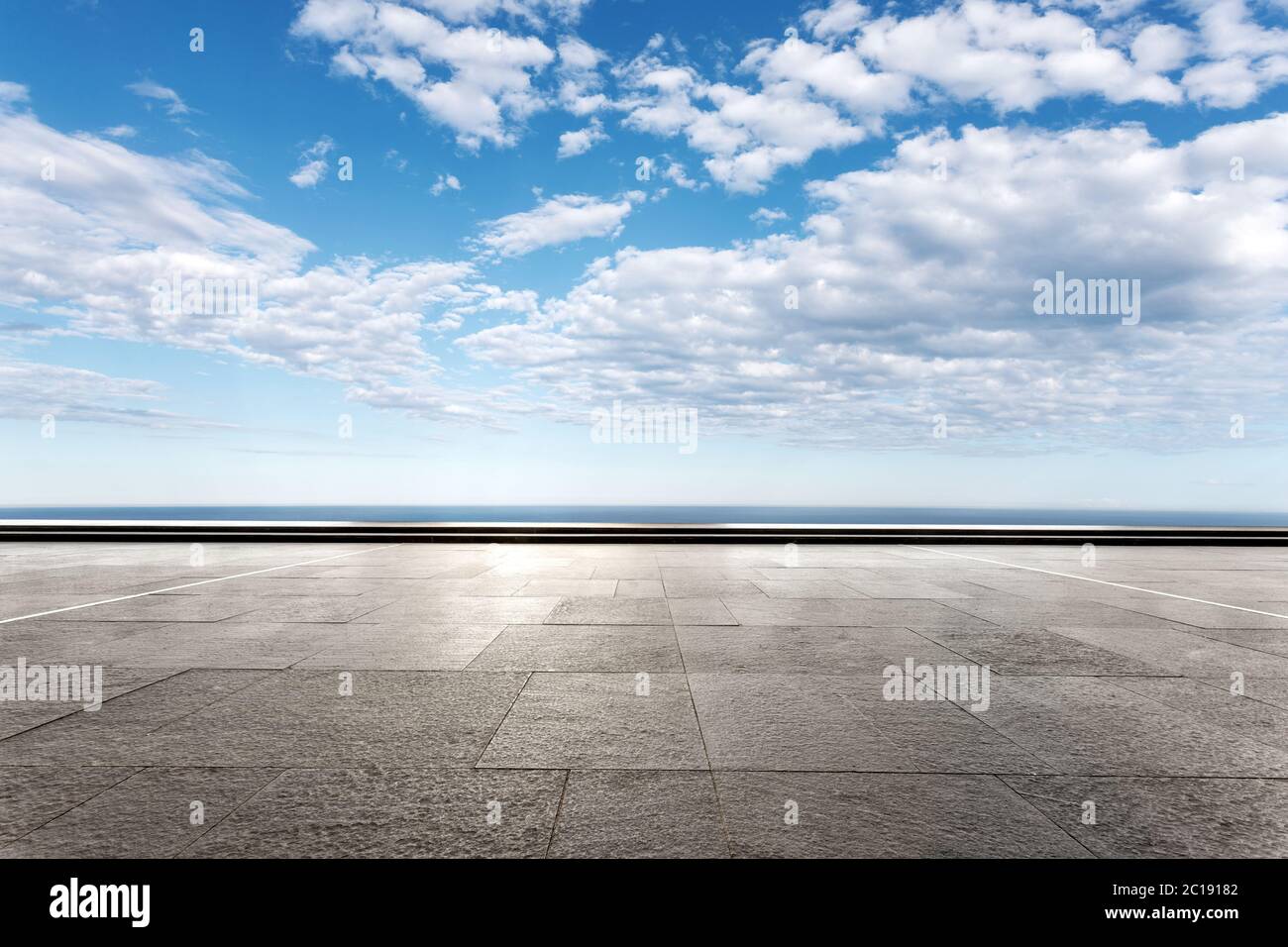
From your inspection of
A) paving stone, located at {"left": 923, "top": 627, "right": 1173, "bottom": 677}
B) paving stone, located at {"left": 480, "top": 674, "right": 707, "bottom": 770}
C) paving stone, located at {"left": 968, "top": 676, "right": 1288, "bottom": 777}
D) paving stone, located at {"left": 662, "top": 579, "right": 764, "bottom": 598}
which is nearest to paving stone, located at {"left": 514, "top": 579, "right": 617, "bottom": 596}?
paving stone, located at {"left": 662, "top": 579, "right": 764, "bottom": 598}

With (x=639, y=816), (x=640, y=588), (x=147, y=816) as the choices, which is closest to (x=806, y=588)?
(x=640, y=588)

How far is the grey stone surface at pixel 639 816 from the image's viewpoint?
10.5ft

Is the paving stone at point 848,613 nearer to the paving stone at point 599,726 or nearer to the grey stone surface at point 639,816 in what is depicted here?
the paving stone at point 599,726

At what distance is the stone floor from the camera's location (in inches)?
134

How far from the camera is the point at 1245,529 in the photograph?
79.4ft

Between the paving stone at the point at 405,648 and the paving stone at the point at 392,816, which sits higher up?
the paving stone at the point at 392,816

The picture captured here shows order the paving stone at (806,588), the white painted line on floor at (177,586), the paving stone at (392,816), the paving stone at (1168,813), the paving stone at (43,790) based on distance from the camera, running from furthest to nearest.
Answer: the paving stone at (806,588) < the white painted line on floor at (177,586) < the paving stone at (43,790) < the paving stone at (1168,813) < the paving stone at (392,816)

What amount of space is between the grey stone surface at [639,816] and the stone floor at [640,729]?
0.02 meters

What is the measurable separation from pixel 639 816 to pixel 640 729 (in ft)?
4.43

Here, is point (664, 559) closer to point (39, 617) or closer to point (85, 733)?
point (39, 617)

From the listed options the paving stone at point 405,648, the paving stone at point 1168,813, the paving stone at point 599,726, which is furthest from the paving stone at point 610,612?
the paving stone at point 1168,813

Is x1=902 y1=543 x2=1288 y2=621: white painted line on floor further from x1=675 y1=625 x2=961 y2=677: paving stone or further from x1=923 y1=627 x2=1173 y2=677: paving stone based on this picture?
x1=675 y1=625 x2=961 y2=677: paving stone

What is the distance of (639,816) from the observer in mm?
3527
